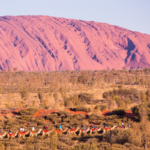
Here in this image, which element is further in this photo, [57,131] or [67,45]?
[67,45]

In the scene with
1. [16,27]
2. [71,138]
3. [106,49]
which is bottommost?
[71,138]

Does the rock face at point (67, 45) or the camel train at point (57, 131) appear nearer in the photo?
the camel train at point (57, 131)

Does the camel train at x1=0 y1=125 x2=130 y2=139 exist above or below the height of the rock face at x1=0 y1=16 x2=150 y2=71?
below

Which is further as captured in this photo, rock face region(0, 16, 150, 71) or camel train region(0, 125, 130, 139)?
rock face region(0, 16, 150, 71)

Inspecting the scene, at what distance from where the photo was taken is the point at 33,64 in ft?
441

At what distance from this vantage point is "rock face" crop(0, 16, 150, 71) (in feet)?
447

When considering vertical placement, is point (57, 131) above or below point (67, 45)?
below

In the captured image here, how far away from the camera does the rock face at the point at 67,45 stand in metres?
136

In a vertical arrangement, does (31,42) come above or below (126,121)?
above

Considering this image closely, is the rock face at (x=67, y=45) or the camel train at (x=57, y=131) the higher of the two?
the rock face at (x=67, y=45)

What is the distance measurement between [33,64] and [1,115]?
361ft

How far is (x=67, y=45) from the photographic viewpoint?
15238 cm

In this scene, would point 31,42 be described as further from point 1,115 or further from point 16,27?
point 1,115

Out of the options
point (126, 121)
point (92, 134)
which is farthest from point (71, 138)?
point (126, 121)
